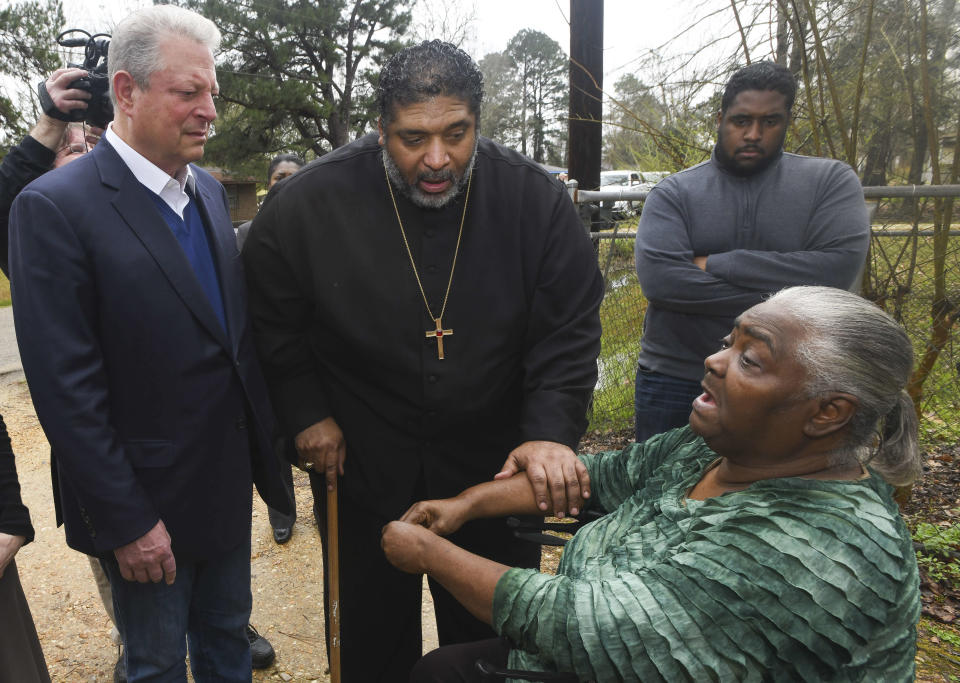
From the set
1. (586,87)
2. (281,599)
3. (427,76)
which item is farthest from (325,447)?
(586,87)

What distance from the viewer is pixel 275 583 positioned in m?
3.80

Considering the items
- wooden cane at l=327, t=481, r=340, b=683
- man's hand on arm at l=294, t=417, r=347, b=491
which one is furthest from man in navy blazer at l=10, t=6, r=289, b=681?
wooden cane at l=327, t=481, r=340, b=683

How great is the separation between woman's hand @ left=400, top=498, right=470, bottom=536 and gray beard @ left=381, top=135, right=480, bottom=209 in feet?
2.87

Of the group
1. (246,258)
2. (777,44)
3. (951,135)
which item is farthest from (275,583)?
(951,135)

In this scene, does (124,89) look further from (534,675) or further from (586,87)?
(586,87)

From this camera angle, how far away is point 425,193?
2115 mm

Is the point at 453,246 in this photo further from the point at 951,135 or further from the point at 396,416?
the point at 951,135

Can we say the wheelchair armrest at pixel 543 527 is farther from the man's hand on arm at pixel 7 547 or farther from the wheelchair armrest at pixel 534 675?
the man's hand on arm at pixel 7 547

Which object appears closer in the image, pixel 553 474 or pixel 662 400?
pixel 553 474

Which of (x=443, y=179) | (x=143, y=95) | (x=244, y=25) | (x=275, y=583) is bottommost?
(x=275, y=583)

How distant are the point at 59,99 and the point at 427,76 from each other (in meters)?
1.17

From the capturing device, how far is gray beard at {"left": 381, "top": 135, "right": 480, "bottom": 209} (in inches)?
83.3

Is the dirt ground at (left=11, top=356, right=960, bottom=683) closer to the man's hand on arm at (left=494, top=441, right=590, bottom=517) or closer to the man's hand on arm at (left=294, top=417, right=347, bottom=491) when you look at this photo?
the man's hand on arm at (left=294, top=417, right=347, bottom=491)

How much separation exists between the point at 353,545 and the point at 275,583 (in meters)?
1.64
